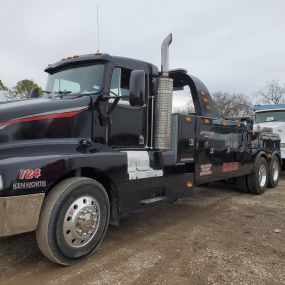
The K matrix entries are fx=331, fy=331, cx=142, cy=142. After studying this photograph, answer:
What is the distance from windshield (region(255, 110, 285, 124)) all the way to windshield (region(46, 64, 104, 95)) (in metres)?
9.96

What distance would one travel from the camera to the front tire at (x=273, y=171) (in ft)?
28.8

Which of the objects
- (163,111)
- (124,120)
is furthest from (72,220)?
(163,111)

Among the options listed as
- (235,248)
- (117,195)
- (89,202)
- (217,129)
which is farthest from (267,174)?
(89,202)

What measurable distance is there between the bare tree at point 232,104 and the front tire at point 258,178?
32818mm

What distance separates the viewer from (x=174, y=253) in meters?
4.04

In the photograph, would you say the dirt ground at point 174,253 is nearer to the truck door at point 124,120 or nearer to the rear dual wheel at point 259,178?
the truck door at point 124,120

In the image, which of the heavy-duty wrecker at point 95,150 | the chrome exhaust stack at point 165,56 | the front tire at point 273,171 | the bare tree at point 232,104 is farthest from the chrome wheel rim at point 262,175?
the bare tree at point 232,104

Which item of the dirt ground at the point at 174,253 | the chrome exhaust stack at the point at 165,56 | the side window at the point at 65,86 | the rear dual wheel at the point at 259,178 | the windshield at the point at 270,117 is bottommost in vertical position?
the dirt ground at the point at 174,253

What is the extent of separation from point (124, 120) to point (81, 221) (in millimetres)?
1527

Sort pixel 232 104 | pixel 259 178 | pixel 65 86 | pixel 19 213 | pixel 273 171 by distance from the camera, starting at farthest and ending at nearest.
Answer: pixel 232 104 → pixel 273 171 → pixel 259 178 → pixel 65 86 → pixel 19 213

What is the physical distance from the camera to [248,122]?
7781 mm

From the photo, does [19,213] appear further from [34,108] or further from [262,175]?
[262,175]

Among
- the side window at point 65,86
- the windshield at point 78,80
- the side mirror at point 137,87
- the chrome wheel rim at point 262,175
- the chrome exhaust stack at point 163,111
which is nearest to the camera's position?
the side mirror at point 137,87

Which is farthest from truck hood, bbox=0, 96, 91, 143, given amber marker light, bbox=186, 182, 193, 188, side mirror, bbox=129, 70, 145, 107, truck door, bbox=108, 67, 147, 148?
amber marker light, bbox=186, 182, 193, 188
